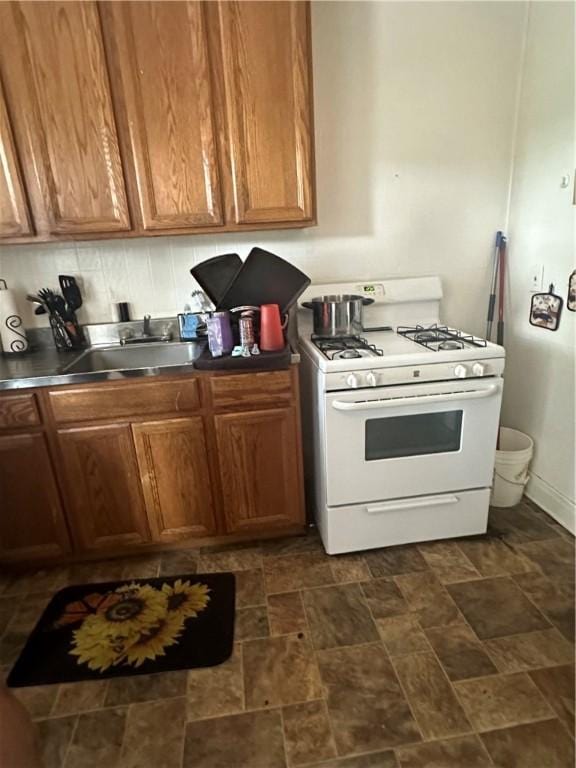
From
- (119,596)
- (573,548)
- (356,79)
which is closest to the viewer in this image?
(119,596)

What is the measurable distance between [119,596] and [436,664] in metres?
1.23

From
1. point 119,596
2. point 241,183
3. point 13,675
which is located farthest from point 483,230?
point 13,675

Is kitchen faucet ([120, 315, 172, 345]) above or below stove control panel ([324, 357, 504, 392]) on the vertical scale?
above

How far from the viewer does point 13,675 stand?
1.46 m

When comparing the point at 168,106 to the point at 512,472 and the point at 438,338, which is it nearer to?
the point at 438,338

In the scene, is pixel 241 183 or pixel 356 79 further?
pixel 356 79

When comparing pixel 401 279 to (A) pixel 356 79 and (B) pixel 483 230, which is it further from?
(A) pixel 356 79

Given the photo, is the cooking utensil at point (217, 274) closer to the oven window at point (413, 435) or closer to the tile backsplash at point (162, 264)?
the tile backsplash at point (162, 264)

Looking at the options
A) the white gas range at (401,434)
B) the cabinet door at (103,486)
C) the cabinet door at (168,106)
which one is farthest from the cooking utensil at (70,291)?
the white gas range at (401,434)

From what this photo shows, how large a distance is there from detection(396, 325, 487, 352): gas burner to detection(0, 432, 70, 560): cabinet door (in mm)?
1670

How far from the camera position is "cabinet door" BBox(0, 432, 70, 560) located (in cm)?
174

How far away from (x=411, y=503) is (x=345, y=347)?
738 mm

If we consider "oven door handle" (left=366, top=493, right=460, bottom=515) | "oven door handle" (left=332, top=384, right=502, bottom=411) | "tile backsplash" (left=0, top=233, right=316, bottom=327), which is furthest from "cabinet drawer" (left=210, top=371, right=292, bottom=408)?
"tile backsplash" (left=0, top=233, right=316, bottom=327)

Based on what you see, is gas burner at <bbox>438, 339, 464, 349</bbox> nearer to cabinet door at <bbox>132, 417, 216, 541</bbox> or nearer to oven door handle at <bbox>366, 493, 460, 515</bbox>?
oven door handle at <bbox>366, 493, 460, 515</bbox>
